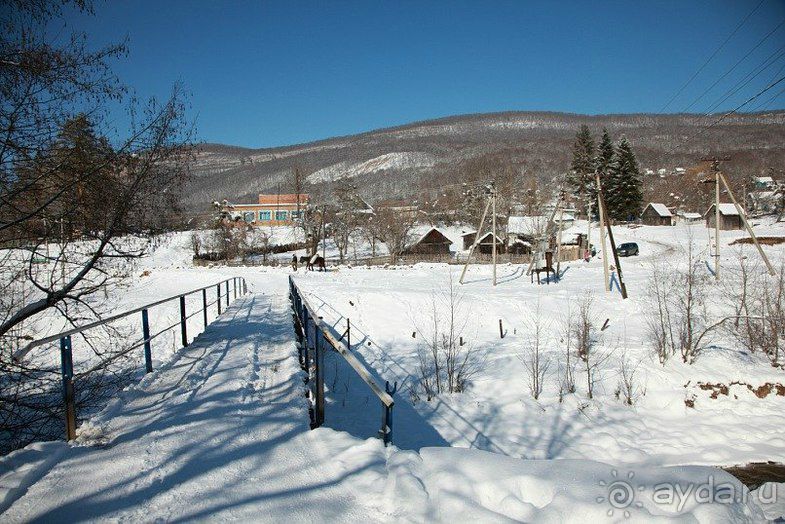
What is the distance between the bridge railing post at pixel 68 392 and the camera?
383cm

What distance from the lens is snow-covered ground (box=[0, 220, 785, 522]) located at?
2.76m

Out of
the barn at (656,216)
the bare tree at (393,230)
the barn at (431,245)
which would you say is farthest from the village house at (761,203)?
the bare tree at (393,230)

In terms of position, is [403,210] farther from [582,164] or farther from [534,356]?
[534,356]

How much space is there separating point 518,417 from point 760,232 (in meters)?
51.5

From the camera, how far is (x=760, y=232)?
45500 millimetres

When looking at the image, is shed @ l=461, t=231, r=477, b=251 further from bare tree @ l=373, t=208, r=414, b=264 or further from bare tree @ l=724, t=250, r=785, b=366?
bare tree @ l=724, t=250, r=785, b=366

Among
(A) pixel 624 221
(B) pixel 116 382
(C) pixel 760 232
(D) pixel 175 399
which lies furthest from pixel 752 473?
(A) pixel 624 221

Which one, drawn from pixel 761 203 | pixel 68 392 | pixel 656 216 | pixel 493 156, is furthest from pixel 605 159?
pixel 493 156

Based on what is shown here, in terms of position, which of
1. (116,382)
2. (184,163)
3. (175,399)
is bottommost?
(116,382)

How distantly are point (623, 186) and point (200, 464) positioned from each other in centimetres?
7104

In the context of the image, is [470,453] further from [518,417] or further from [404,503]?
[518,417]

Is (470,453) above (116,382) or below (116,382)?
above

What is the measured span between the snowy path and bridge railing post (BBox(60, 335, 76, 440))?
147 mm

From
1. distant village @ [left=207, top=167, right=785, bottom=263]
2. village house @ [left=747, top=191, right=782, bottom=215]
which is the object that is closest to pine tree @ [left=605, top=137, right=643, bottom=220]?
distant village @ [left=207, top=167, right=785, bottom=263]
